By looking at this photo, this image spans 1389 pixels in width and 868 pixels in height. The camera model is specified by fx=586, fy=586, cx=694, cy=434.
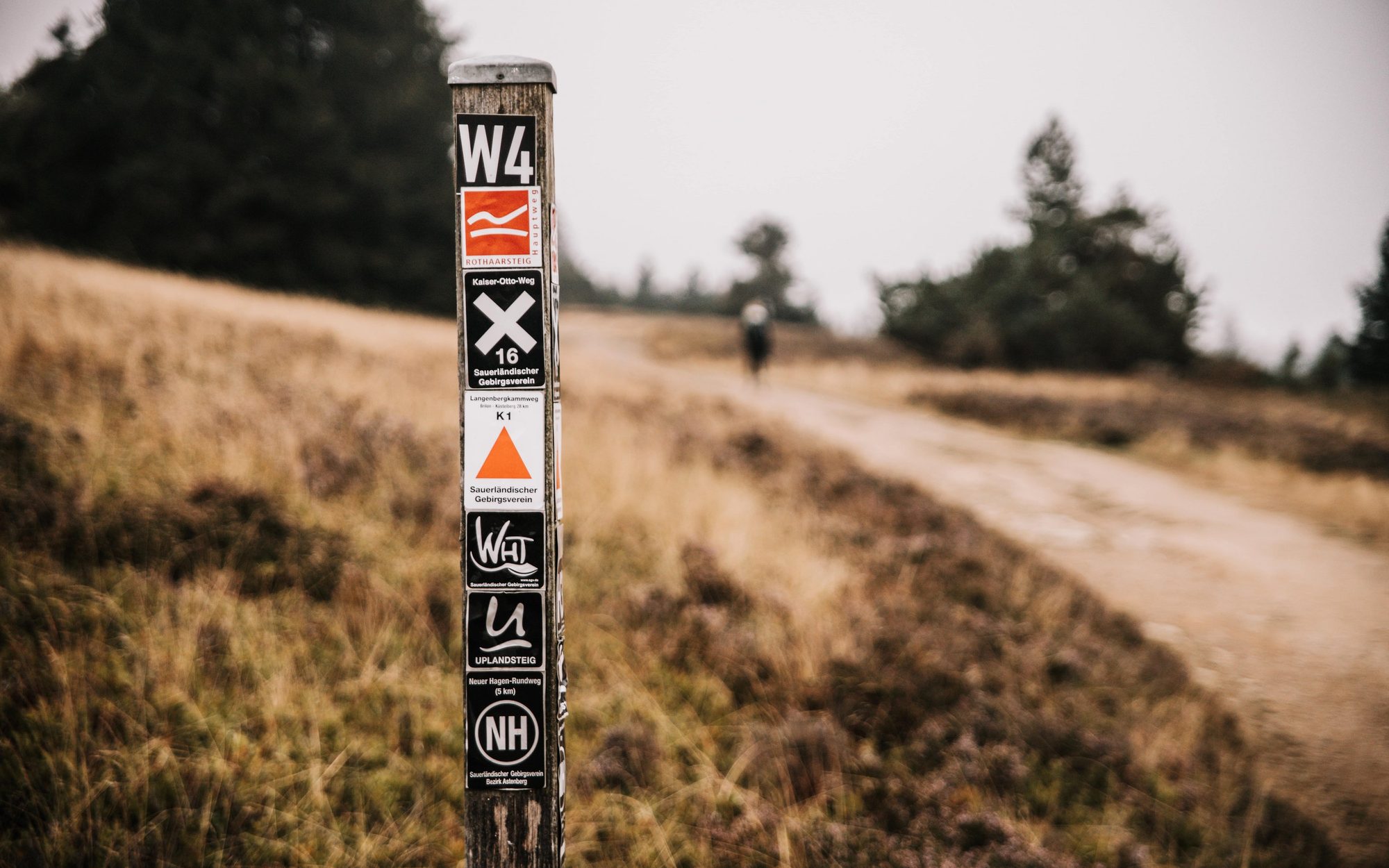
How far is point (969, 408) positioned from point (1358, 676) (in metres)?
11.1

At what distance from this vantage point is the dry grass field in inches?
333

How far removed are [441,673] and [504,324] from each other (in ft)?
7.20

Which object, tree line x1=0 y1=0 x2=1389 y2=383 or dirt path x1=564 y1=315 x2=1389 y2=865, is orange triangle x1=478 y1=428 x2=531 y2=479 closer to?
dirt path x1=564 y1=315 x2=1389 y2=865

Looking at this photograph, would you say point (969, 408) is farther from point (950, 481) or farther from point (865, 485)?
point (865, 485)

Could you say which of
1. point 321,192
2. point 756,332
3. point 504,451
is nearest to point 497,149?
point 504,451

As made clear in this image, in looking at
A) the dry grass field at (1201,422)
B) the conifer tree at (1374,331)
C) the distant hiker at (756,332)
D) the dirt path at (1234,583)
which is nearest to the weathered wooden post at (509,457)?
the dirt path at (1234,583)

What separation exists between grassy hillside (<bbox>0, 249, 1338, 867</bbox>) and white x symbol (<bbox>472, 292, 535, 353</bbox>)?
74.0 inches

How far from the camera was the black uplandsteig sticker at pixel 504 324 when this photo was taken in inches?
51.1

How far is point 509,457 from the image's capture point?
4.36 ft

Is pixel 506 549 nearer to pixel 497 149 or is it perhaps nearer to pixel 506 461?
pixel 506 461

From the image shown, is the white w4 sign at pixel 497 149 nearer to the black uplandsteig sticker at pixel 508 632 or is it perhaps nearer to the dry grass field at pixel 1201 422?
the black uplandsteig sticker at pixel 508 632

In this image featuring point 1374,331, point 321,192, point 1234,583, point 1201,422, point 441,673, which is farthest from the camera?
point 321,192

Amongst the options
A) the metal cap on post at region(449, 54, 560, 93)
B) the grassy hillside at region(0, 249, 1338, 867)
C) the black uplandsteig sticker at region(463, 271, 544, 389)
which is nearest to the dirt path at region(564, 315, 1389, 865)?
the grassy hillside at region(0, 249, 1338, 867)

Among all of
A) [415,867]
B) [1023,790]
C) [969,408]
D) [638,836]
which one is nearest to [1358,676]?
[1023,790]
